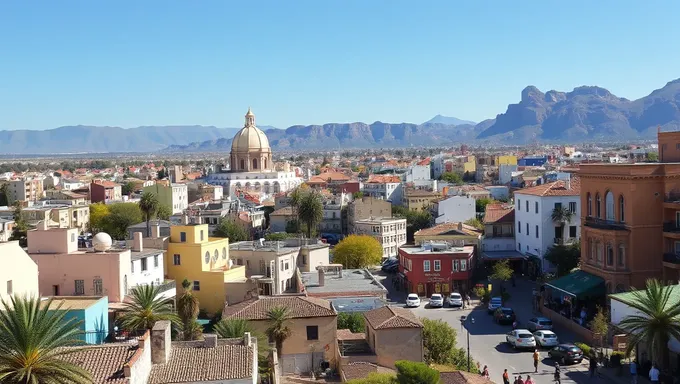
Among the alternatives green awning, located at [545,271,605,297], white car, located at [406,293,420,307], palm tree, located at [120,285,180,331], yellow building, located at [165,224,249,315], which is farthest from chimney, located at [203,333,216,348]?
white car, located at [406,293,420,307]

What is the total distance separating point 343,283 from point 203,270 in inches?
307

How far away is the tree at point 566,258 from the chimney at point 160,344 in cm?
3859

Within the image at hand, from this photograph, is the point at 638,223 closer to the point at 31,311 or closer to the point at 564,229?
the point at 564,229

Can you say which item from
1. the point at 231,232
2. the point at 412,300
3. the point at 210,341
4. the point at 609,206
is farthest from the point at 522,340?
the point at 231,232

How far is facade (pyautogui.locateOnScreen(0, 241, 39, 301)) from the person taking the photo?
3073 centimetres

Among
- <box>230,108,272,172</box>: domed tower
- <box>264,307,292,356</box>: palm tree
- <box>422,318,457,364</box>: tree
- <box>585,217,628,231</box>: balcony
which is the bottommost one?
<box>422,318,457,364</box>: tree

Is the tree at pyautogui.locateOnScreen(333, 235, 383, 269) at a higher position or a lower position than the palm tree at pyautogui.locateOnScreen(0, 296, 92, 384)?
lower

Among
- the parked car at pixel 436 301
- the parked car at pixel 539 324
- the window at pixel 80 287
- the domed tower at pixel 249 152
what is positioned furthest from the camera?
the domed tower at pixel 249 152

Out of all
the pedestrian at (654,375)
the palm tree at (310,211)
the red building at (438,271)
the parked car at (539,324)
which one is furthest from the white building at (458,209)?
the pedestrian at (654,375)

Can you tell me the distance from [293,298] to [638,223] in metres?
20.1

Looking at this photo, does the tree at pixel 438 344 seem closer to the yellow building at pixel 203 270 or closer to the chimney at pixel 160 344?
the yellow building at pixel 203 270

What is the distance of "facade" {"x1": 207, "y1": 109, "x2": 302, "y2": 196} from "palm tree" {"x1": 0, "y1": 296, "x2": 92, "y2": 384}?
122562mm

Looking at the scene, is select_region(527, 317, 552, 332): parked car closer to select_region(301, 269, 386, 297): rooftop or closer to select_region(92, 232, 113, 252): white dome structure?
select_region(301, 269, 386, 297): rooftop

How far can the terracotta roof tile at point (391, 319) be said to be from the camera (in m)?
32.2
